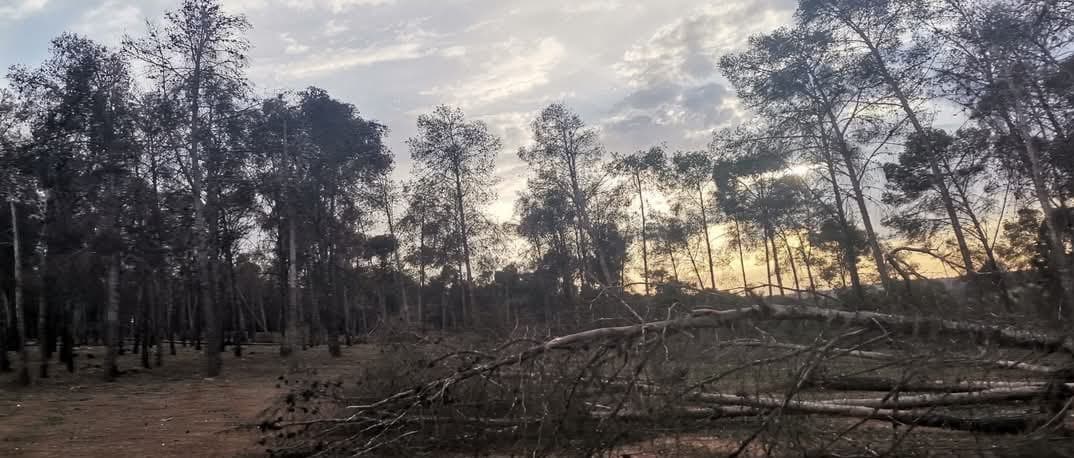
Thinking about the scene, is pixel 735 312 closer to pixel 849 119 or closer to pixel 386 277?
pixel 849 119

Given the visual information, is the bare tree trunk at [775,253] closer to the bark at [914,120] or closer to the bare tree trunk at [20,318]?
the bark at [914,120]

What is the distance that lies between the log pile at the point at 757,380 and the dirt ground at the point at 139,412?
10.4 ft

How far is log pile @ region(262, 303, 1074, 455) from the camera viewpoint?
4.13 metres

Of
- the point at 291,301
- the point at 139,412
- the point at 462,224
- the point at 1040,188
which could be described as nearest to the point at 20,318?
the point at 291,301

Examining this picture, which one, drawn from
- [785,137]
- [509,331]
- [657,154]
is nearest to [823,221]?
[785,137]

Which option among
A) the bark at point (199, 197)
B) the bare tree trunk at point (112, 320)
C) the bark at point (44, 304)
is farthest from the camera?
the bark at point (199, 197)

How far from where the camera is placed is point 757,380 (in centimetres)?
418

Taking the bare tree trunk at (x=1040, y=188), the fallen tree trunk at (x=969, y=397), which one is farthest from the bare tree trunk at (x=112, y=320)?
the bare tree trunk at (x=1040, y=188)

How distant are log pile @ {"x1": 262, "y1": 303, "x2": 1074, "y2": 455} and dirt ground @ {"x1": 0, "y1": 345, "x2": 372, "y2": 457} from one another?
3.17m

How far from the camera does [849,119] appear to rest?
47.6ft

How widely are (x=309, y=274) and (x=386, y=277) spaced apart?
591 cm

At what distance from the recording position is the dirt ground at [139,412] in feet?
21.2

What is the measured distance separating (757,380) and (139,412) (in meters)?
9.37

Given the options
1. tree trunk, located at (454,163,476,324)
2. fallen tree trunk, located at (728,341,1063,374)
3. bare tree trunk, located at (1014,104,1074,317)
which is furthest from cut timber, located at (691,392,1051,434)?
tree trunk, located at (454,163,476,324)
